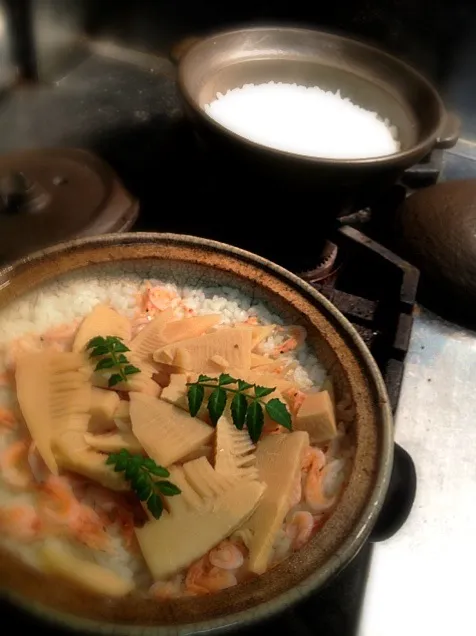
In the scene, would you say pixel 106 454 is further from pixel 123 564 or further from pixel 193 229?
pixel 193 229

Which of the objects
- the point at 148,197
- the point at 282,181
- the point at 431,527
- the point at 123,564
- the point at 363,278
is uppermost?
the point at 282,181

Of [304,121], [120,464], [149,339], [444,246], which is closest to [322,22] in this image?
[304,121]

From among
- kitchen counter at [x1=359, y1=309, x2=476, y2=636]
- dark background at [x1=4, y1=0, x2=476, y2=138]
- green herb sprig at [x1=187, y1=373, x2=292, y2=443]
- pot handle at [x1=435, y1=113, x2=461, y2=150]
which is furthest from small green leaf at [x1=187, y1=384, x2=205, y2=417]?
dark background at [x1=4, y1=0, x2=476, y2=138]

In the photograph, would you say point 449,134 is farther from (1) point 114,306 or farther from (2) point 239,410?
(2) point 239,410

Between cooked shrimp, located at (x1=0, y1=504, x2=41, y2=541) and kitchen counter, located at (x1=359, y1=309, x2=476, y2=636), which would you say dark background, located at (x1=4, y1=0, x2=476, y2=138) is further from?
cooked shrimp, located at (x1=0, y1=504, x2=41, y2=541)

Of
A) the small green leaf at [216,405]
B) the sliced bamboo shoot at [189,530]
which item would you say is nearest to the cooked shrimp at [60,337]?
the small green leaf at [216,405]

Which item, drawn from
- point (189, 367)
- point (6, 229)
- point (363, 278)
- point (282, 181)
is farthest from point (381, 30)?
point (189, 367)
